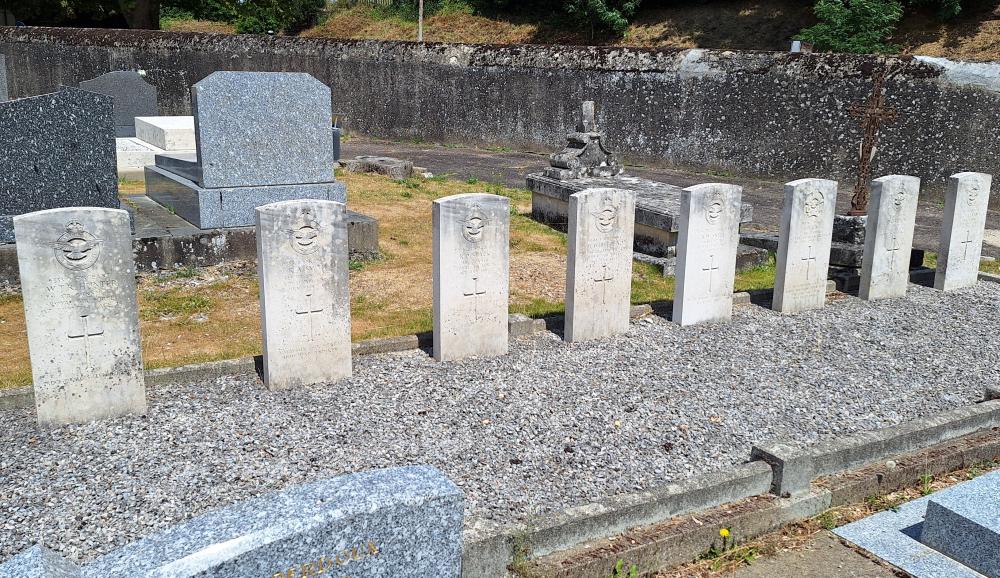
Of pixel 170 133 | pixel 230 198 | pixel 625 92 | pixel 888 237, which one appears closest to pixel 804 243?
pixel 888 237

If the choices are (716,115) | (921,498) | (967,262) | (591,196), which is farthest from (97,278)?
(716,115)

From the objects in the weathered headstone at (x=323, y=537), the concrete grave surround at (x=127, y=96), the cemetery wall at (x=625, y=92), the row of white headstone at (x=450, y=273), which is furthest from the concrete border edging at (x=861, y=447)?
the concrete grave surround at (x=127, y=96)

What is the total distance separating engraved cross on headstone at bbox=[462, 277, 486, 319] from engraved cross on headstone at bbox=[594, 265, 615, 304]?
0.92 m

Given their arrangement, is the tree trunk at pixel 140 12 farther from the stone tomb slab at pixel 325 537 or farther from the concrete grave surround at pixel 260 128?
the stone tomb slab at pixel 325 537

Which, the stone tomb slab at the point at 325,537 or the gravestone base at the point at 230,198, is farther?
the gravestone base at the point at 230,198

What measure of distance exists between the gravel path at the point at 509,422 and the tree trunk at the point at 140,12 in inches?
1003

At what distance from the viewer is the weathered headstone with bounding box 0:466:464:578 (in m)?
2.28

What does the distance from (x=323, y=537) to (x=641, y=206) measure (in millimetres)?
6932

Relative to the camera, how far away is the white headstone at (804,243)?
6.73m

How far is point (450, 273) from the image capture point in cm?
542

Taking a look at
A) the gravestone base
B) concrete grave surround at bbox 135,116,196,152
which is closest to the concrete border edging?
the gravestone base

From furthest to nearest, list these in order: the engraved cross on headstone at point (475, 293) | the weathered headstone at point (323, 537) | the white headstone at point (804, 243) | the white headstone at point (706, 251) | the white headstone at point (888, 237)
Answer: the white headstone at point (888, 237) < the white headstone at point (804, 243) < the white headstone at point (706, 251) < the engraved cross on headstone at point (475, 293) < the weathered headstone at point (323, 537)

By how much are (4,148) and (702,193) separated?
5.78 metres

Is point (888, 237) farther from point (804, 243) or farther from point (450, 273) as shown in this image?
point (450, 273)
